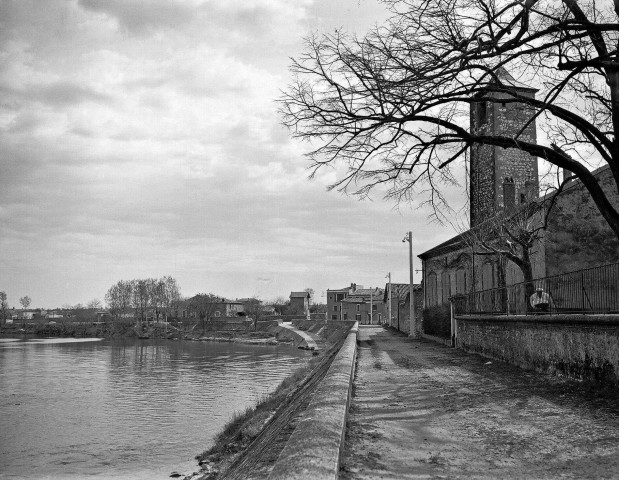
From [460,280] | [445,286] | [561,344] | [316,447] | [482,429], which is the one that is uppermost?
[460,280]

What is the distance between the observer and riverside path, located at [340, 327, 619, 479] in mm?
4906

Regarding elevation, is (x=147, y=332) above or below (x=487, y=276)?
below

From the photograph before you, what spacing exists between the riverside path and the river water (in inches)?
248

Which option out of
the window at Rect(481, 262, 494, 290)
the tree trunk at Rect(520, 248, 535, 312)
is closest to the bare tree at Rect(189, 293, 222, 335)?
the window at Rect(481, 262, 494, 290)

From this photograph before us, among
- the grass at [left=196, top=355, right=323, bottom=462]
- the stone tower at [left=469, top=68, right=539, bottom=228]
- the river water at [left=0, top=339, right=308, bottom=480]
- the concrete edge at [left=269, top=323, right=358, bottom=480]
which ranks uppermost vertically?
the stone tower at [left=469, top=68, right=539, bottom=228]

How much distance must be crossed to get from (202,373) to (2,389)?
11.3m

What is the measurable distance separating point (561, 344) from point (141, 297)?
125431 mm

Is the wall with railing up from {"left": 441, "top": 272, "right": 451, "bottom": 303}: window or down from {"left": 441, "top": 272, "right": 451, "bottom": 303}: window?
down

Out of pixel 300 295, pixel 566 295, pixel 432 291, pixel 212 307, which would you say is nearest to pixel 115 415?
pixel 566 295

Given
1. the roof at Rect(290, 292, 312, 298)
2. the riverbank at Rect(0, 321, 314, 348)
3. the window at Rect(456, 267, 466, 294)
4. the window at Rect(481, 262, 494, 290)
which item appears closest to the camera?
the window at Rect(481, 262, 494, 290)

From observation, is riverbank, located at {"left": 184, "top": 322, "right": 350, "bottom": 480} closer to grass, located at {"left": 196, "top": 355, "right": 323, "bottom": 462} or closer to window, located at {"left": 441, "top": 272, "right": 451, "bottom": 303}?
grass, located at {"left": 196, "top": 355, "right": 323, "bottom": 462}

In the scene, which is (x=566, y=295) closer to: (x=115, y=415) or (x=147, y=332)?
(x=115, y=415)

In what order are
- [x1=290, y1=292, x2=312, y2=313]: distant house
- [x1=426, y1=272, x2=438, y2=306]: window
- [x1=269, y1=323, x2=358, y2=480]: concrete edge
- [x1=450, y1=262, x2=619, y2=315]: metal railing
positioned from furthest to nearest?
[x1=290, y1=292, x2=312, y2=313]: distant house
[x1=426, y1=272, x2=438, y2=306]: window
[x1=450, y1=262, x2=619, y2=315]: metal railing
[x1=269, y1=323, x2=358, y2=480]: concrete edge

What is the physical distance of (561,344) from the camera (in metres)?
10.6
